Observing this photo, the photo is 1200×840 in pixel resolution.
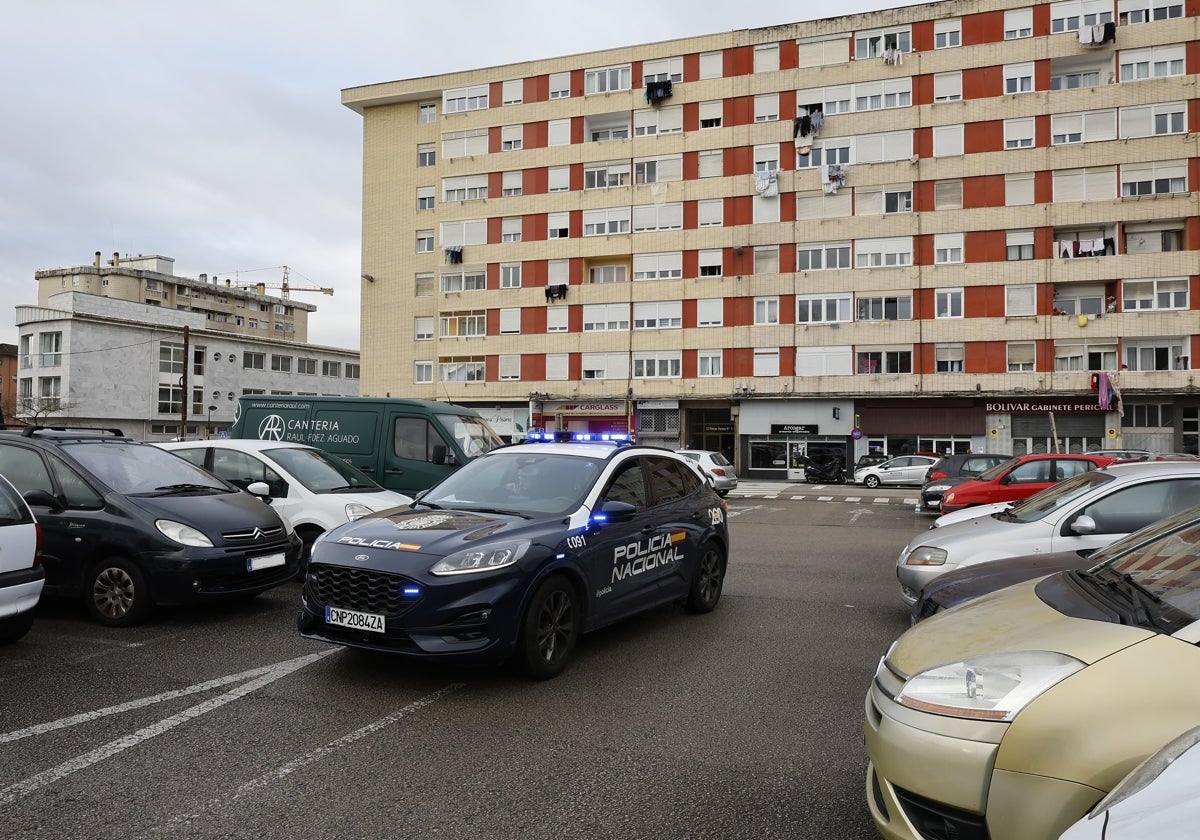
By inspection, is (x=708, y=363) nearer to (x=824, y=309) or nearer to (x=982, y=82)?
(x=824, y=309)

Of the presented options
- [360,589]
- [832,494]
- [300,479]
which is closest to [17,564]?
[360,589]

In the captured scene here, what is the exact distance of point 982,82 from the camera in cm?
3841

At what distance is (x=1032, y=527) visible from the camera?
21.8 feet

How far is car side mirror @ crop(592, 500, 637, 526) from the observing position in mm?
5930

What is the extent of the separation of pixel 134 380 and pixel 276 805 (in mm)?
67541

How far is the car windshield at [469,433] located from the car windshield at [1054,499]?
259 inches

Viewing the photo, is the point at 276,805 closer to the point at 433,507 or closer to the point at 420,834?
the point at 420,834

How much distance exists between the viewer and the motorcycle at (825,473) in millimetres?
36728

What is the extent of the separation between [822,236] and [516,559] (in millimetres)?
38088

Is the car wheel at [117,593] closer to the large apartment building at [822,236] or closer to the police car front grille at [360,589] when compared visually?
the police car front grille at [360,589]

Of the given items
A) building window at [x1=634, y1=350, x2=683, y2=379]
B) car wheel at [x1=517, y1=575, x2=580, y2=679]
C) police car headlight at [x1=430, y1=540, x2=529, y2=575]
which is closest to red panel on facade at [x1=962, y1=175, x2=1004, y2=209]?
building window at [x1=634, y1=350, x2=683, y2=379]

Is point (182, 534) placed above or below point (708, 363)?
below

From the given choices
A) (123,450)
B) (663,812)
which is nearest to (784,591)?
(663,812)

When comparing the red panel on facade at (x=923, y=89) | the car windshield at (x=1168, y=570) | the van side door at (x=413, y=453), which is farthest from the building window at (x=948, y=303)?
the car windshield at (x=1168, y=570)
